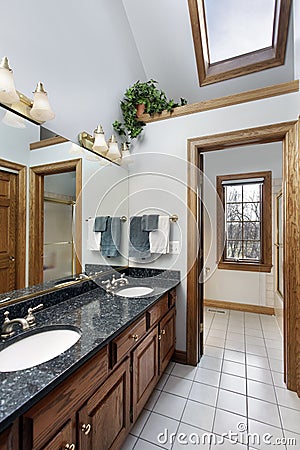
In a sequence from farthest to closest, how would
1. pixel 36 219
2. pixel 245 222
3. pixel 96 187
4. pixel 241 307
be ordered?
pixel 245 222 < pixel 241 307 < pixel 96 187 < pixel 36 219

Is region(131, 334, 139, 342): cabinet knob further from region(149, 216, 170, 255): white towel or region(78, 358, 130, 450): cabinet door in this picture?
region(149, 216, 170, 255): white towel

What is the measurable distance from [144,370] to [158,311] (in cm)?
39

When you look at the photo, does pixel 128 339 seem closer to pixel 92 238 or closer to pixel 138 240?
pixel 92 238

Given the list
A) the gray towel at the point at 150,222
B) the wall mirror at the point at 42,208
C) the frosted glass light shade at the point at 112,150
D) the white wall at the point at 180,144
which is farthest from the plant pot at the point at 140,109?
the gray towel at the point at 150,222

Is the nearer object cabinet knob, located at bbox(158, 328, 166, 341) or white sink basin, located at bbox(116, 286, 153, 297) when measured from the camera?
cabinet knob, located at bbox(158, 328, 166, 341)

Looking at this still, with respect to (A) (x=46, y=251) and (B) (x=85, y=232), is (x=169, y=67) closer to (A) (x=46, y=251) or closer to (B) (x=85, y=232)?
(B) (x=85, y=232)

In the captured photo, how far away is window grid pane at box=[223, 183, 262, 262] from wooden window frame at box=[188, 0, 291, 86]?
5.43 ft

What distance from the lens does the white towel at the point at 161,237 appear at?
2.26 m

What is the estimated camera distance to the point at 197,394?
1.78 meters

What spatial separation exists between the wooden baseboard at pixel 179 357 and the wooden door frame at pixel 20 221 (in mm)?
1603

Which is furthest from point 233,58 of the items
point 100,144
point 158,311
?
point 158,311

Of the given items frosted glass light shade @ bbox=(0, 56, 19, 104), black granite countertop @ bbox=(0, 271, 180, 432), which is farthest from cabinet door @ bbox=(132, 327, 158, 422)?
frosted glass light shade @ bbox=(0, 56, 19, 104)

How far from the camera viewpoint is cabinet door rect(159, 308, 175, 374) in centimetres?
183

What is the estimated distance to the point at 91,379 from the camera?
0.97 m
